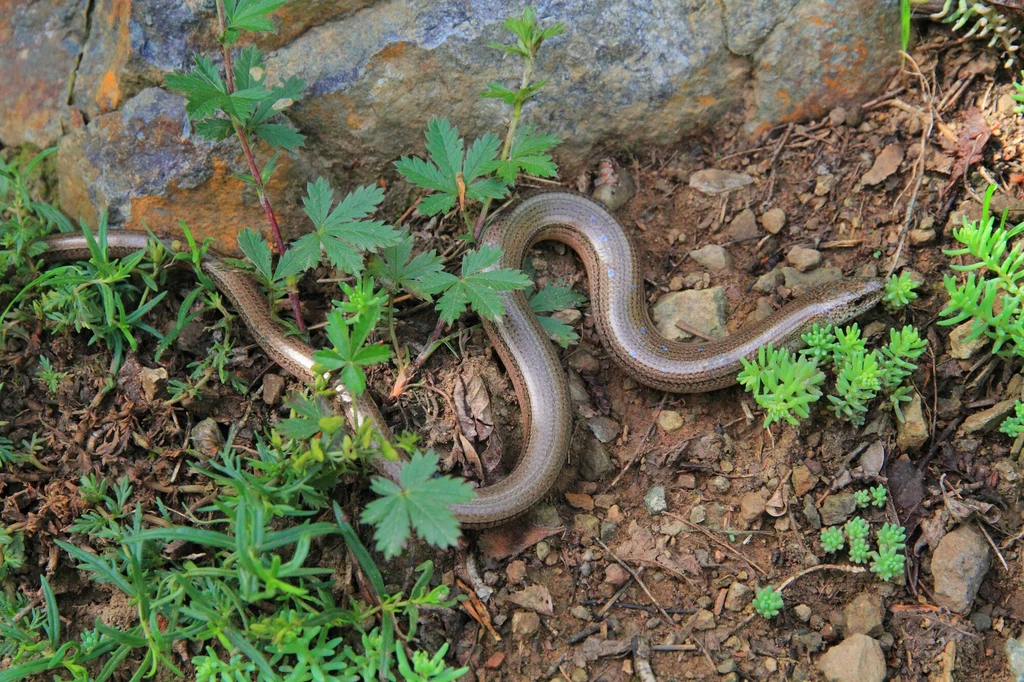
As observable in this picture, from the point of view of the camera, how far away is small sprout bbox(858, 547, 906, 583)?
10.5ft

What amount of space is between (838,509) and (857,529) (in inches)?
6.2

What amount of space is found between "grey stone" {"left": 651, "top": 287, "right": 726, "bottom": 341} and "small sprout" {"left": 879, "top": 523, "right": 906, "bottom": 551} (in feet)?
4.26

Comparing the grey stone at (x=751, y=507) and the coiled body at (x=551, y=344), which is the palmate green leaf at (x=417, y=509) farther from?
the grey stone at (x=751, y=507)

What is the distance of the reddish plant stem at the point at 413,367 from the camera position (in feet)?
12.3

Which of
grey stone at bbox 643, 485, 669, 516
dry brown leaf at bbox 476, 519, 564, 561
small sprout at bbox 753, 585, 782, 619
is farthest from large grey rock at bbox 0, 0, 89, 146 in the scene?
A: small sprout at bbox 753, 585, 782, 619

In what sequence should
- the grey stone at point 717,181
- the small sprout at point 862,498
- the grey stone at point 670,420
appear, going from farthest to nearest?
the grey stone at point 717,181
the grey stone at point 670,420
the small sprout at point 862,498

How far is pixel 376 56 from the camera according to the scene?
13.1 feet

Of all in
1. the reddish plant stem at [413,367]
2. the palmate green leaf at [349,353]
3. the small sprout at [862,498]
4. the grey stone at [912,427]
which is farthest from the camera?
the reddish plant stem at [413,367]

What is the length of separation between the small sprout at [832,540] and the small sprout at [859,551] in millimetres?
54

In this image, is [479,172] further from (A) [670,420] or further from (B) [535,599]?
(B) [535,599]

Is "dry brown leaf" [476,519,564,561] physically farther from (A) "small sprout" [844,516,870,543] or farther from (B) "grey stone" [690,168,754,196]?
(B) "grey stone" [690,168,754,196]

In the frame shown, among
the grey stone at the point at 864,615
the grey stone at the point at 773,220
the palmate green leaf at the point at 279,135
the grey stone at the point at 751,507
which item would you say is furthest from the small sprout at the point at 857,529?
the palmate green leaf at the point at 279,135

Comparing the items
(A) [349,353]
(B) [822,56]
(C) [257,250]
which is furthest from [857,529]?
(C) [257,250]

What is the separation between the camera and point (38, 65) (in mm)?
4449
